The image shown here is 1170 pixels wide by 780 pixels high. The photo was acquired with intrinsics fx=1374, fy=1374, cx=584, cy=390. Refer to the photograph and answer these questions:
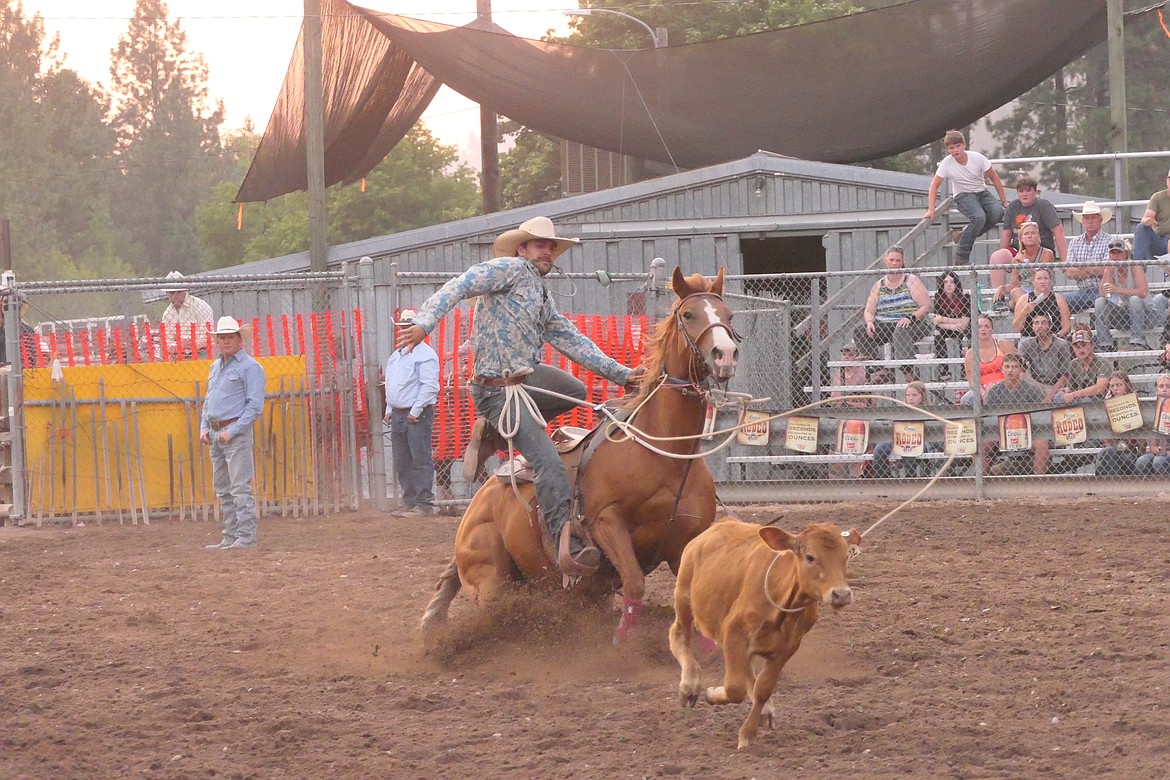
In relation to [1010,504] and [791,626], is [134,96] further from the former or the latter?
[791,626]

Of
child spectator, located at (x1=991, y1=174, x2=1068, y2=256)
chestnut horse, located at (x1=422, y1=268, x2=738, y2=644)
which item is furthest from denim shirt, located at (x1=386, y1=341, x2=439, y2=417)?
child spectator, located at (x1=991, y1=174, x2=1068, y2=256)

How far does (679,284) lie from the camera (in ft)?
21.1

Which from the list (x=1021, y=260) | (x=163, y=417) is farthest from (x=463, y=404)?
(x=1021, y=260)

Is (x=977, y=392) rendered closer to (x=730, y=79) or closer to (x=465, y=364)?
(x=465, y=364)

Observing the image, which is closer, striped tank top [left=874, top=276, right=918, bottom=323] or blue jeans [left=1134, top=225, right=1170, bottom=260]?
striped tank top [left=874, top=276, right=918, bottom=323]

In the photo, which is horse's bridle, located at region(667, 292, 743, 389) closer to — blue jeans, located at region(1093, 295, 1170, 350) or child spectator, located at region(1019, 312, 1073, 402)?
child spectator, located at region(1019, 312, 1073, 402)

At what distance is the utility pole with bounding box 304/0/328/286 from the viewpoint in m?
17.6

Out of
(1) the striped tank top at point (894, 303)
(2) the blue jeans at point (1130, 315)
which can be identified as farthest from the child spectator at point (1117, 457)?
(1) the striped tank top at point (894, 303)

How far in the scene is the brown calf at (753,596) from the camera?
190 inches

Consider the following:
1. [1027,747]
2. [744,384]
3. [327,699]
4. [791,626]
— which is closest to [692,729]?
[791,626]

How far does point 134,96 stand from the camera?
2955 inches

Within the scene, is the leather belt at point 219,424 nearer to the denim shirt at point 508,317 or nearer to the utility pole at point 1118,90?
the denim shirt at point 508,317

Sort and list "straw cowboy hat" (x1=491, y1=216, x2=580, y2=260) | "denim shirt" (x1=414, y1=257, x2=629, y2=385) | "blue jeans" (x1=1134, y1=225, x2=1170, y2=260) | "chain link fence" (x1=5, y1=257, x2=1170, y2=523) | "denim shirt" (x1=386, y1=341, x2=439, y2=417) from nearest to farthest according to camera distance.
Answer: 1. "denim shirt" (x1=414, y1=257, x2=629, y2=385)
2. "straw cowboy hat" (x1=491, y1=216, x2=580, y2=260)
3. "chain link fence" (x1=5, y1=257, x2=1170, y2=523)
4. "denim shirt" (x1=386, y1=341, x2=439, y2=417)
5. "blue jeans" (x1=1134, y1=225, x2=1170, y2=260)

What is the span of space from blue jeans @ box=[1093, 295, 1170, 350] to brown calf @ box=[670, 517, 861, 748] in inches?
326
